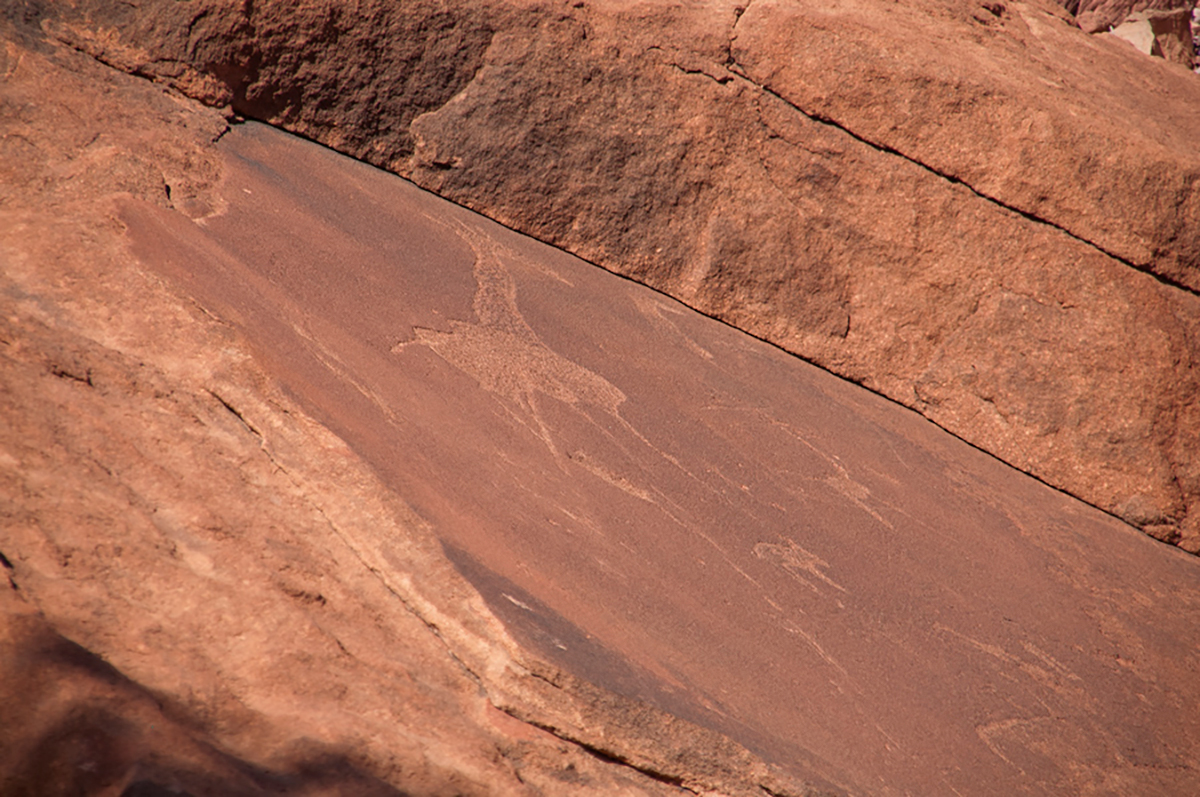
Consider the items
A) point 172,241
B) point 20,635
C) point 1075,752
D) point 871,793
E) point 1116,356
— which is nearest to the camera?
point 20,635

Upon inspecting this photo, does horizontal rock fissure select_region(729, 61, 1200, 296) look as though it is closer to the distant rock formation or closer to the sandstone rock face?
the distant rock formation

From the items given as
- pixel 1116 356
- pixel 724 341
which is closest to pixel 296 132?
pixel 724 341

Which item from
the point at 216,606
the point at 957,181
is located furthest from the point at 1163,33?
the point at 216,606

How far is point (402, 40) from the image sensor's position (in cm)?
321

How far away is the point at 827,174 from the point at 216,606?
2759mm

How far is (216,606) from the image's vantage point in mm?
1433

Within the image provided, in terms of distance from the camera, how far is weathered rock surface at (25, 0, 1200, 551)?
3.18 meters

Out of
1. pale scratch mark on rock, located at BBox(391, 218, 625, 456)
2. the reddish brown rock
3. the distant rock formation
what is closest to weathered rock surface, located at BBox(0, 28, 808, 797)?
pale scratch mark on rock, located at BBox(391, 218, 625, 456)

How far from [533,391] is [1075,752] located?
1755 mm

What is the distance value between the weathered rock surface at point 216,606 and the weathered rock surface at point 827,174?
1370mm

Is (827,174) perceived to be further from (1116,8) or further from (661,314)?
(1116,8)

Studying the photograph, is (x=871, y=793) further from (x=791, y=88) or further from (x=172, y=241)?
(x=791, y=88)

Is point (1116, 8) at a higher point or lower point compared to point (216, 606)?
higher

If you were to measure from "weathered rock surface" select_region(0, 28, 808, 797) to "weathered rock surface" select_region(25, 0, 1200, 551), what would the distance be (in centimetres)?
137
